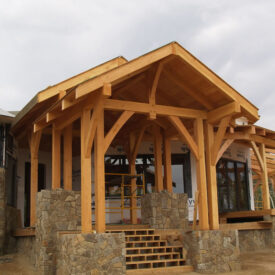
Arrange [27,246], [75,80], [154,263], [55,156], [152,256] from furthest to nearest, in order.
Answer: [27,246], [75,80], [55,156], [152,256], [154,263]

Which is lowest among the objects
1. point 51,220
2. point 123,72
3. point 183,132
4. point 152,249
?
point 152,249

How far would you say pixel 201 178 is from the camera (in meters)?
10.5

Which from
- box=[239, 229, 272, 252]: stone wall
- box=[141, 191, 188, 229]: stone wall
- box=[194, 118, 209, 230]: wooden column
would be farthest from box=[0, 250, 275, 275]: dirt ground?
box=[141, 191, 188, 229]: stone wall

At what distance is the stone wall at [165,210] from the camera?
1160 cm

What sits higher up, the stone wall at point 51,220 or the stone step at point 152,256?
the stone wall at point 51,220

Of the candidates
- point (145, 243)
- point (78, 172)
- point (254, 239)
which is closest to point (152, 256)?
point (145, 243)

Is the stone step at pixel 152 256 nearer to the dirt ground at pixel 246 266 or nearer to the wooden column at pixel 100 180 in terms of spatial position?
the dirt ground at pixel 246 266

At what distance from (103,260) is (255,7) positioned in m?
10.4

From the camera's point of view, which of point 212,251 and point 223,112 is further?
point 223,112

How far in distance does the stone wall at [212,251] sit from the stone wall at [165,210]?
1.53 m

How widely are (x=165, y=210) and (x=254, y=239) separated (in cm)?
402

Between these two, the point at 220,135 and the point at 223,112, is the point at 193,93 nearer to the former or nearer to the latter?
the point at 223,112

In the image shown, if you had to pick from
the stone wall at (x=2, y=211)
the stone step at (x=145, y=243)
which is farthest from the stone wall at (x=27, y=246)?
the stone step at (x=145, y=243)

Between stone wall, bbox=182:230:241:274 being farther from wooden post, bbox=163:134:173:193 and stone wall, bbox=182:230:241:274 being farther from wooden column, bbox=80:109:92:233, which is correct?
wooden column, bbox=80:109:92:233
